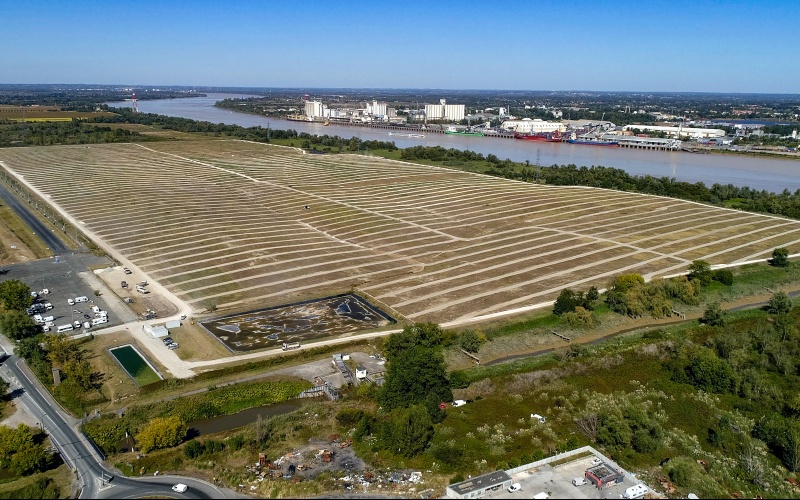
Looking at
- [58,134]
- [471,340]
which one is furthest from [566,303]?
[58,134]

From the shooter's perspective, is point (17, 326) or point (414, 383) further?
point (17, 326)

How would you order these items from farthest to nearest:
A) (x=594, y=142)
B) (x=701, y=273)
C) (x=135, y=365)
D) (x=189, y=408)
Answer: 1. (x=594, y=142)
2. (x=701, y=273)
3. (x=135, y=365)
4. (x=189, y=408)

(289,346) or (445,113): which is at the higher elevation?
(445,113)

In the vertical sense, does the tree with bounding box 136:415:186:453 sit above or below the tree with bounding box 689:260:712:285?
below

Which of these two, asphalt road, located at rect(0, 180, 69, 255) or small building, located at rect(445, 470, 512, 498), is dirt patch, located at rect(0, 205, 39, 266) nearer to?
asphalt road, located at rect(0, 180, 69, 255)

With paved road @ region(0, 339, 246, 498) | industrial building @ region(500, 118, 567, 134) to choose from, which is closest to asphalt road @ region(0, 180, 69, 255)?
paved road @ region(0, 339, 246, 498)

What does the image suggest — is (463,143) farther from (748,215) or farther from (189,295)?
(189,295)

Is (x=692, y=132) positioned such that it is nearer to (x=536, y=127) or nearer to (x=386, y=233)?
(x=536, y=127)
